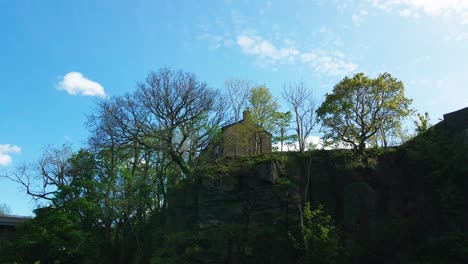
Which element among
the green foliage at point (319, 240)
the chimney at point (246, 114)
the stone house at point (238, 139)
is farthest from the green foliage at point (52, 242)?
the green foliage at point (319, 240)

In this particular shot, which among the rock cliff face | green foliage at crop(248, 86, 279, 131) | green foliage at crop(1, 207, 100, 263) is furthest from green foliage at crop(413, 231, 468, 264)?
green foliage at crop(1, 207, 100, 263)

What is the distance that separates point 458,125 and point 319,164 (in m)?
8.44

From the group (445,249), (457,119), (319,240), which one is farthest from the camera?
(457,119)

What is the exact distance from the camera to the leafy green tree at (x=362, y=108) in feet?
71.4

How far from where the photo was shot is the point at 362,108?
22250 millimetres

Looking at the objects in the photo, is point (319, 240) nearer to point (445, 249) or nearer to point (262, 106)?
point (445, 249)

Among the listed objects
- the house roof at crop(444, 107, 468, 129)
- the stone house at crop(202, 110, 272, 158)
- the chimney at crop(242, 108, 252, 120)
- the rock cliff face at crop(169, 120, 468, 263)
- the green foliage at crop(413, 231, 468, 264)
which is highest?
the chimney at crop(242, 108, 252, 120)

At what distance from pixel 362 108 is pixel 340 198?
585 cm

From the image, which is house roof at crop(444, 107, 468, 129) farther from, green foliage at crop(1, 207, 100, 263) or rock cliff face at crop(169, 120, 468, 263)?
green foliage at crop(1, 207, 100, 263)

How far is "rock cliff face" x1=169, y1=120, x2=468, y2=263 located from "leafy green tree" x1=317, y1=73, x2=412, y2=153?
158cm

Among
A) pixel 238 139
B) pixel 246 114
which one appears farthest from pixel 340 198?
pixel 246 114

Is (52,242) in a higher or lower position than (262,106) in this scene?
lower

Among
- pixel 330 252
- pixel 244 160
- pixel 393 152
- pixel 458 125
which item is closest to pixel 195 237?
pixel 244 160

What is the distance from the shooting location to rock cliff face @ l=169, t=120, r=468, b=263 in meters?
18.8
